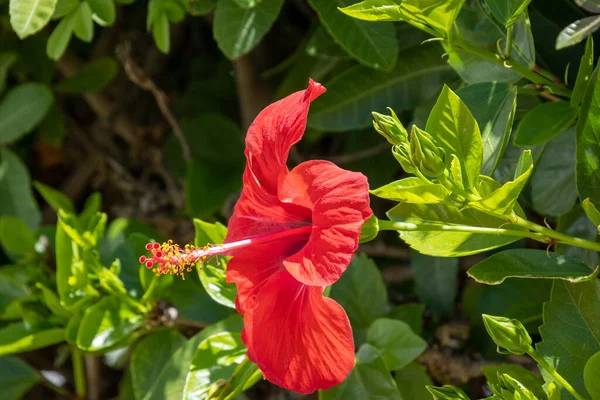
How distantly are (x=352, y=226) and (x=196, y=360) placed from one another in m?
0.37

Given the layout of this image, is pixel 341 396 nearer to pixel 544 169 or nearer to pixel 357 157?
pixel 544 169

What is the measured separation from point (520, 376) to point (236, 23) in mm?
602

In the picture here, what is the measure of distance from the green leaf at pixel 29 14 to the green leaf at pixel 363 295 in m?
0.52

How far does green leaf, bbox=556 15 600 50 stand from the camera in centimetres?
73

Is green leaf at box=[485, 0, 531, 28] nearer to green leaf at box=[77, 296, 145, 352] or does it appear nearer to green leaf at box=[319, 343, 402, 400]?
green leaf at box=[319, 343, 402, 400]

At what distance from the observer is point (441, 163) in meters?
0.64

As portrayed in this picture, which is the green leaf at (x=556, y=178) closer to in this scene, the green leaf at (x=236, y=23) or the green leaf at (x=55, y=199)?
the green leaf at (x=236, y=23)

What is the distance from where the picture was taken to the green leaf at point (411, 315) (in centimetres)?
106

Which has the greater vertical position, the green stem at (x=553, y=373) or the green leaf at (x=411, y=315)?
the green stem at (x=553, y=373)

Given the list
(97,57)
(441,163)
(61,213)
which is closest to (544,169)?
(441,163)

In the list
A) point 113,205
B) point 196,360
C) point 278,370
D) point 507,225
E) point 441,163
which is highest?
point 441,163

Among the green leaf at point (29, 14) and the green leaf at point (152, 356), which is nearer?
the green leaf at point (29, 14)

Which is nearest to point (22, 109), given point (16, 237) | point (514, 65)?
point (16, 237)

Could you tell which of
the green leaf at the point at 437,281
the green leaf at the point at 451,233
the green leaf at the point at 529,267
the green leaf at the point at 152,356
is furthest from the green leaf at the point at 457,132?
the green leaf at the point at 152,356
